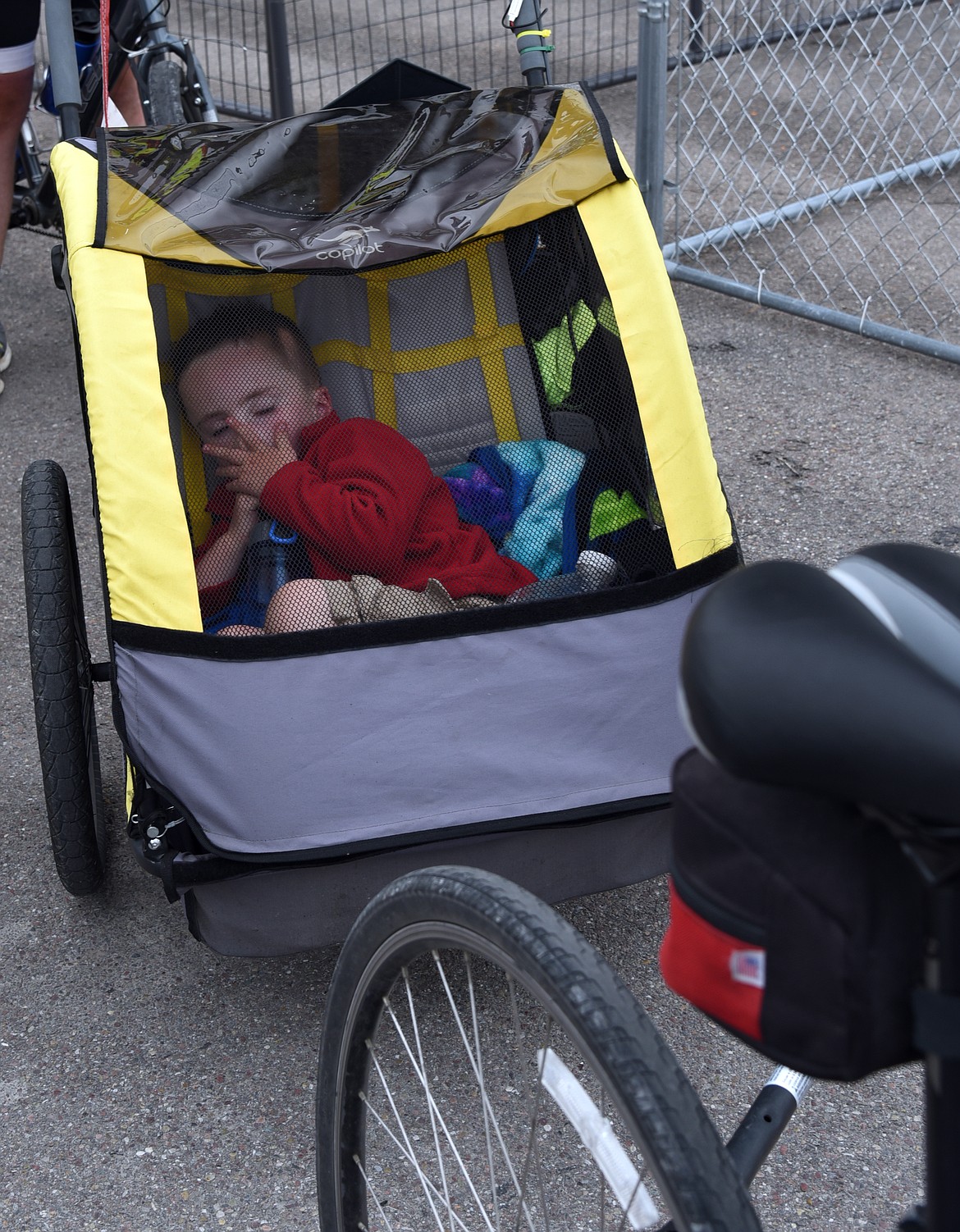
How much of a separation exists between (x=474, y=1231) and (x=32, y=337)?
2978 mm

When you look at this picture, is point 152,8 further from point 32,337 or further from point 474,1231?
point 474,1231

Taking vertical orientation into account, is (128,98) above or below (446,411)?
above

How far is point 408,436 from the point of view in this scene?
7.07 ft

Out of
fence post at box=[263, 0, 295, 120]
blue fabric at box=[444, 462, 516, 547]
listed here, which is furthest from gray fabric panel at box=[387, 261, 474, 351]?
fence post at box=[263, 0, 295, 120]

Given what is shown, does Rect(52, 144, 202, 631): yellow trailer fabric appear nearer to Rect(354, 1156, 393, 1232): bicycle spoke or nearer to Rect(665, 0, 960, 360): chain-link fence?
Rect(354, 1156, 393, 1232): bicycle spoke

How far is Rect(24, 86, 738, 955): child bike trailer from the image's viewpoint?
1537 mm

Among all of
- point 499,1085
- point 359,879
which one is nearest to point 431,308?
point 359,879

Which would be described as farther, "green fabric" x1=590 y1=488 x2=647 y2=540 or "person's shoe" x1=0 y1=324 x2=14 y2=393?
"person's shoe" x1=0 y1=324 x2=14 y2=393

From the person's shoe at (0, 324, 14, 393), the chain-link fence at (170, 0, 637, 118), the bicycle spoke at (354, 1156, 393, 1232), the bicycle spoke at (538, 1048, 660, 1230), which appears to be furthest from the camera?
the chain-link fence at (170, 0, 637, 118)

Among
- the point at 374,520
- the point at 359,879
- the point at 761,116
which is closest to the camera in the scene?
the point at 359,879

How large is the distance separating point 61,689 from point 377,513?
1.68 feet

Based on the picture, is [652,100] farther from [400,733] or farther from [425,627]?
[400,733]

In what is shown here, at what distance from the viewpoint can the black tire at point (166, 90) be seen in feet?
11.2

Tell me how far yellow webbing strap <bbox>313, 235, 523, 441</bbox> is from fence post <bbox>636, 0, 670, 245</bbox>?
4.41 feet
